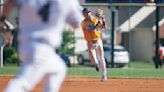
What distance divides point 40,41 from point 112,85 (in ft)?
30.0

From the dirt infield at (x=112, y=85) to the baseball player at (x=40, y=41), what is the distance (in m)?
7.06

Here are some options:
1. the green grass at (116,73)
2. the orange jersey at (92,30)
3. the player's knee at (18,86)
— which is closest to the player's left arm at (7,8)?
the player's knee at (18,86)

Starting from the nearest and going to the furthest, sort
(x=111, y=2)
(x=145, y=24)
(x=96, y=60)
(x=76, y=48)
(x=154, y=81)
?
(x=154, y=81)
(x=96, y=60)
(x=111, y=2)
(x=76, y=48)
(x=145, y=24)

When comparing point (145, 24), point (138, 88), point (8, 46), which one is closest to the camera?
point (138, 88)

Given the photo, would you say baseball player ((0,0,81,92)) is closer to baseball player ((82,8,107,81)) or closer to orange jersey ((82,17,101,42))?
baseball player ((82,8,107,81))

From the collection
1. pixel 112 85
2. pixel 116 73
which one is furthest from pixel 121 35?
pixel 112 85

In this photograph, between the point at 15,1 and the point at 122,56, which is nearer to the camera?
the point at 15,1

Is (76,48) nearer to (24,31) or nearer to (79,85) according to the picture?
(79,85)

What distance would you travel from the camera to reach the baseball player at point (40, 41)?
627 cm

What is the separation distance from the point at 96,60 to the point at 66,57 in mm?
13459

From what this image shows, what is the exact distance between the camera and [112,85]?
15.4 metres

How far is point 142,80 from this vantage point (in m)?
17.0

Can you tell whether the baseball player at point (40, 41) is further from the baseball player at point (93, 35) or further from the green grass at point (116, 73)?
the green grass at point (116, 73)

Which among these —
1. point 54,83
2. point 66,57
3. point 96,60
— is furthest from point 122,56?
point 54,83
